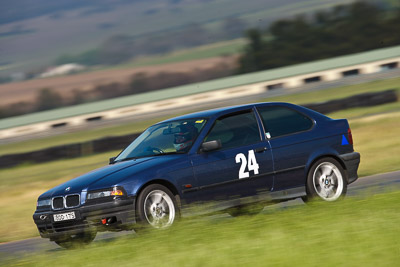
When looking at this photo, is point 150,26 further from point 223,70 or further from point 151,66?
point 223,70

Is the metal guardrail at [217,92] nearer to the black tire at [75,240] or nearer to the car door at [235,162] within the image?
the car door at [235,162]

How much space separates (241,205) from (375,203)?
1714 millimetres

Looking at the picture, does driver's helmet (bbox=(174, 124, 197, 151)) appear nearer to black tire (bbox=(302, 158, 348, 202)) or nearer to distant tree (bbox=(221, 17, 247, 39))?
black tire (bbox=(302, 158, 348, 202))

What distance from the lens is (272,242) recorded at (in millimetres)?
5480

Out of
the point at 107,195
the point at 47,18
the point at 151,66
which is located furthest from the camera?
the point at 47,18

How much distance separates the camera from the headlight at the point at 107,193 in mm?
7492

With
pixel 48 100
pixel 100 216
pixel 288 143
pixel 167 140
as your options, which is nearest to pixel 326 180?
pixel 288 143

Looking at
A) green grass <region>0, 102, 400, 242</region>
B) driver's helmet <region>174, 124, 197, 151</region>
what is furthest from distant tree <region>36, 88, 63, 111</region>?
driver's helmet <region>174, 124, 197, 151</region>

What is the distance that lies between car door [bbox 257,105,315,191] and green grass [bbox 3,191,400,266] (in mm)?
Result: 1278

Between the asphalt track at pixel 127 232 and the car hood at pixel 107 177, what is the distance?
0.60 m

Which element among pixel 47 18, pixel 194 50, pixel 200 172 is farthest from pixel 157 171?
pixel 47 18

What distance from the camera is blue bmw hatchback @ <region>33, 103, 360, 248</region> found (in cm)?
757

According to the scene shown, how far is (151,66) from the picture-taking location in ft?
266

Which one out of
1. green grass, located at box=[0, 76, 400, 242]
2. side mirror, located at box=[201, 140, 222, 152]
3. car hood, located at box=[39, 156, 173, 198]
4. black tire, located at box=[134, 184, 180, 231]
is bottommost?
green grass, located at box=[0, 76, 400, 242]
